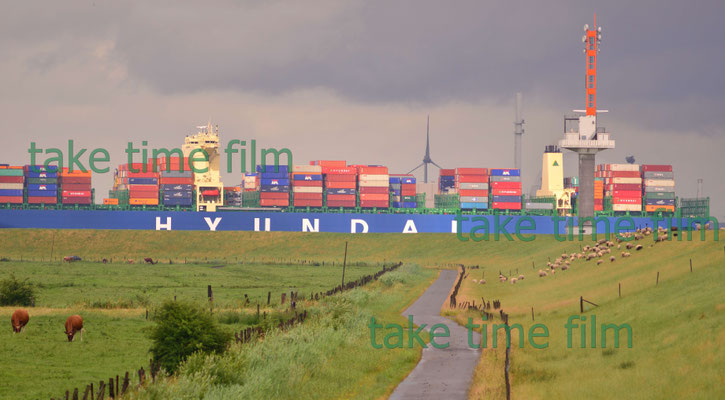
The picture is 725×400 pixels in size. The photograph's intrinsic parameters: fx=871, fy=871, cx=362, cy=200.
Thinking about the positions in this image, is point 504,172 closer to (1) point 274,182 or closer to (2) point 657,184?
(2) point 657,184

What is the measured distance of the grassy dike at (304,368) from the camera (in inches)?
1005

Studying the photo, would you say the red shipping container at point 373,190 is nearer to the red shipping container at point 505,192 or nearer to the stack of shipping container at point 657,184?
the red shipping container at point 505,192

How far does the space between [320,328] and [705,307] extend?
16461mm

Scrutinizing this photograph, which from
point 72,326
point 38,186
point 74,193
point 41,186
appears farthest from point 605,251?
point 38,186

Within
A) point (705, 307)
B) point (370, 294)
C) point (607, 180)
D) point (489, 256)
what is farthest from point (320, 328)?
point (607, 180)

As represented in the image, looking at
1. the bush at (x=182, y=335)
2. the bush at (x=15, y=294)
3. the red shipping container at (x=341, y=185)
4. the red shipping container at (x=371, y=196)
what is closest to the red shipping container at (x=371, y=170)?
the red shipping container at (x=341, y=185)

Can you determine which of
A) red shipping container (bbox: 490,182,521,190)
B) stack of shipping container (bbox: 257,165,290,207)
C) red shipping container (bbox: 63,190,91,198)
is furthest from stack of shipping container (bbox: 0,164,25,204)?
red shipping container (bbox: 490,182,521,190)

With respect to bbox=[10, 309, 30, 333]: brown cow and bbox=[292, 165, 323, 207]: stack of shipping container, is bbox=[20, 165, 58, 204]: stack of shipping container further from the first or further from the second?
bbox=[10, 309, 30, 333]: brown cow

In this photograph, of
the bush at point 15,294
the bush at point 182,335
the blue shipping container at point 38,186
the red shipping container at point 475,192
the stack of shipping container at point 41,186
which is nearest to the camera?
the bush at point 182,335

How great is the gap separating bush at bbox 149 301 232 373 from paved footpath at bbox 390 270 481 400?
7382 millimetres

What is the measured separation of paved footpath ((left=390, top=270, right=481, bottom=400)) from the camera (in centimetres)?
2838

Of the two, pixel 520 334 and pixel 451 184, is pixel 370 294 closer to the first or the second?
pixel 520 334

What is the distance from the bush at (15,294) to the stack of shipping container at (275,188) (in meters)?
93.6

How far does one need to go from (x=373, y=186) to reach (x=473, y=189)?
18245 millimetres
